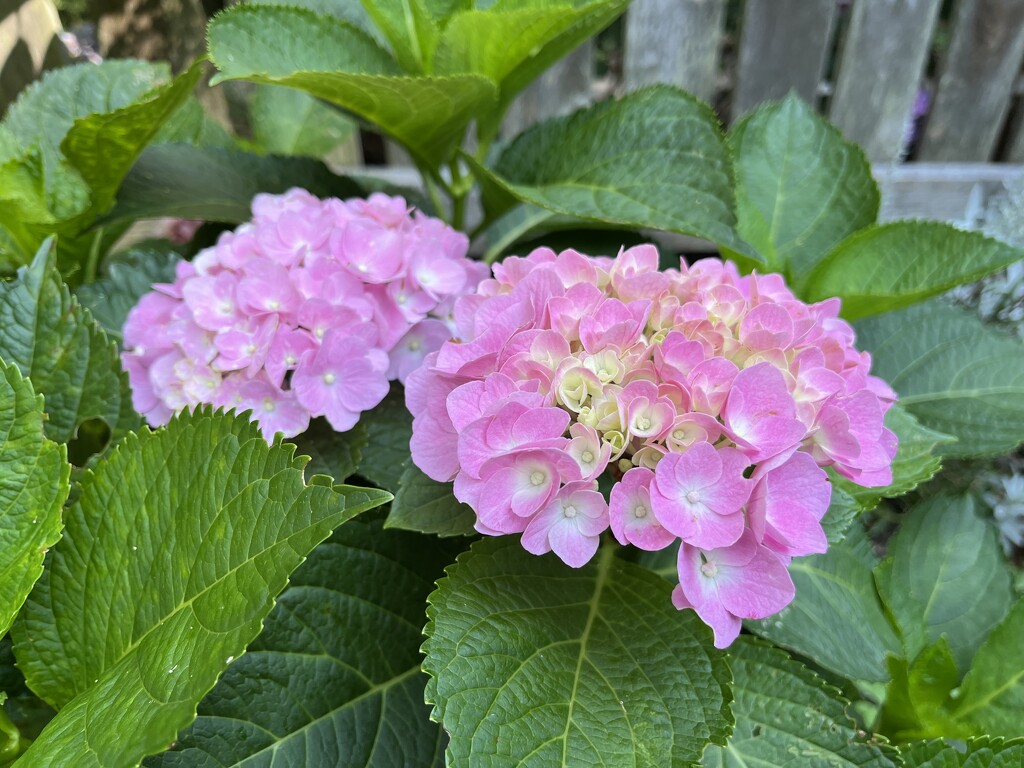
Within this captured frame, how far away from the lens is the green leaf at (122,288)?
832mm

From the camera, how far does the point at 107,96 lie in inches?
37.4

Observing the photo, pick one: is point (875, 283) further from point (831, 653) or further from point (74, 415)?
point (74, 415)

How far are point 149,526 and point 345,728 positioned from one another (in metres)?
0.23

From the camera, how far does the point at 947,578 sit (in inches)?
36.7

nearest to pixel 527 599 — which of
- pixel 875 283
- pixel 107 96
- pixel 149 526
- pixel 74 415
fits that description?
pixel 149 526

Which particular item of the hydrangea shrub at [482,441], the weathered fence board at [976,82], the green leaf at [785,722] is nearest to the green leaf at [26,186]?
the hydrangea shrub at [482,441]

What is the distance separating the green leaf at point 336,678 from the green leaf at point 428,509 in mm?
118

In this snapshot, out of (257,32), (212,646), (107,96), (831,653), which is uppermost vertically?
(257,32)

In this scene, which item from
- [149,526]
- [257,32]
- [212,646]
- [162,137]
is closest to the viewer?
[212,646]

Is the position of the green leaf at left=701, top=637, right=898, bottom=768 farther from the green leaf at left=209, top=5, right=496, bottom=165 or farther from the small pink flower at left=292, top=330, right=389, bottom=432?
the green leaf at left=209, top=5, right=496, bottom=165

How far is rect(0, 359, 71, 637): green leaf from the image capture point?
51 centimetres

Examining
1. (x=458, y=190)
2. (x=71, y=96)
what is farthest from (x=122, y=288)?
(x=458, y=190)

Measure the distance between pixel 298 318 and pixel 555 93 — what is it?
4.81 ft

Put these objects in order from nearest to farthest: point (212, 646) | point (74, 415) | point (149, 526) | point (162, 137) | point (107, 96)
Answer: point (212, 646), point (149, 526), point (74, 415), point (107, 96), point (162, 137)
